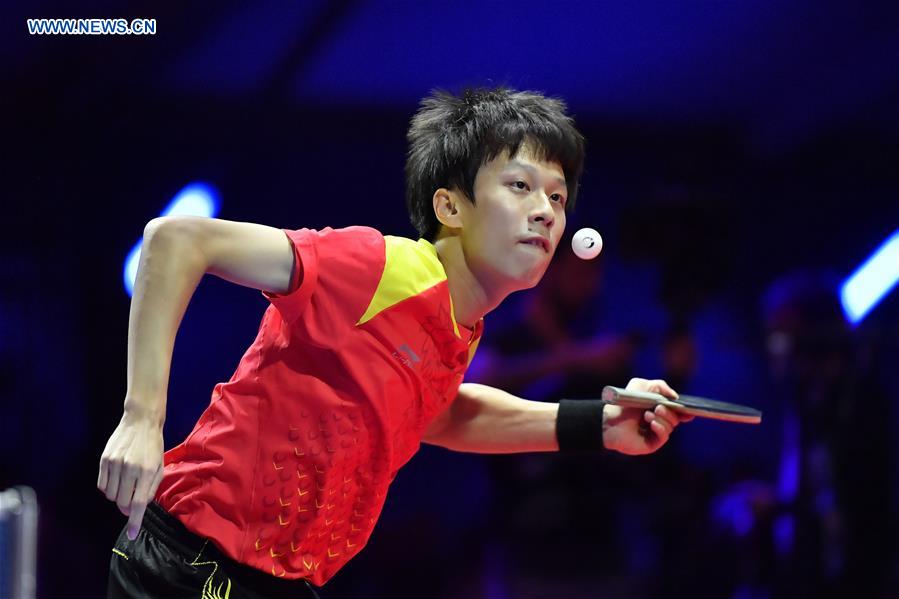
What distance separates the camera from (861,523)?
2529 mm

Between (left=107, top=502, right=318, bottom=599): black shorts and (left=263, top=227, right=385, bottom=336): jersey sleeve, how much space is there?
0.96 ft

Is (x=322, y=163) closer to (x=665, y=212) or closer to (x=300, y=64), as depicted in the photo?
(x=300, y=64)

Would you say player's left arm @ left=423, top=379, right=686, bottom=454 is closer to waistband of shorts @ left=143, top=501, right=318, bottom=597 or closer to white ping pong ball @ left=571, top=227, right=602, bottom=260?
white ping pong ball @ left=571, top=227, right=602, bottom=260

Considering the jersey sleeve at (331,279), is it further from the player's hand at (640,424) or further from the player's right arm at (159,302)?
the player's hand at (640,424)

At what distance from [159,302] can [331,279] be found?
201 mm

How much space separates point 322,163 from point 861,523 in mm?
1588

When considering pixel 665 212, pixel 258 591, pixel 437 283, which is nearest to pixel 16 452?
pixel 258 591

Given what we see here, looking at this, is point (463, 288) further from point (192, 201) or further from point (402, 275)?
point (192, 201)

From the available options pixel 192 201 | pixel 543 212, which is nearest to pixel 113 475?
pixel 543 212

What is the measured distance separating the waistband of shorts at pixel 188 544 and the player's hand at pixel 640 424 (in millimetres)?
546

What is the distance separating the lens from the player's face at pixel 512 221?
134 cm

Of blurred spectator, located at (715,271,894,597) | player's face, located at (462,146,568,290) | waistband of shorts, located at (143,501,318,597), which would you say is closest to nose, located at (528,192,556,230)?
player's face, located at (462,146,568,290)

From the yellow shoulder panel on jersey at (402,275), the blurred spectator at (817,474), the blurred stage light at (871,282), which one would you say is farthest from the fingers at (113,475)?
the blurred stage light at (871,282)

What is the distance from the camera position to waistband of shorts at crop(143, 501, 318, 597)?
4.00ft
